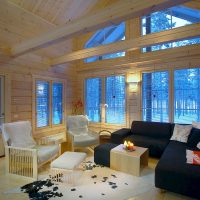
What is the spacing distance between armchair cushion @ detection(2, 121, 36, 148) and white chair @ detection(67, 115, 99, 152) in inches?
39.8

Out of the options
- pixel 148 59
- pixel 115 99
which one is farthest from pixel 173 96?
pixel 115 99

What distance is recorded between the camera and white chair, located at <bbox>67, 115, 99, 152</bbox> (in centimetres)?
414

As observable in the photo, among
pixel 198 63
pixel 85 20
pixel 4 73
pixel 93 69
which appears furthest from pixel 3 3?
pixel 198 63

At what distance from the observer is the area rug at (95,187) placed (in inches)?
95.2

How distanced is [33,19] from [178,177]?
4858mm

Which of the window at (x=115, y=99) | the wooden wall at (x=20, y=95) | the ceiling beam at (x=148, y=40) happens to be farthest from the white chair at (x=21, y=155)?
the window at (x=115, y=99)

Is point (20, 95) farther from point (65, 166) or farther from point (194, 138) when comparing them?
point (194, 138)

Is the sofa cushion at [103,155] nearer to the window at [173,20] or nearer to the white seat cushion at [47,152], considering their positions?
the white seat cushion at [47,152]

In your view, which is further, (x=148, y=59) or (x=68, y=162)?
(x=148, y=59)

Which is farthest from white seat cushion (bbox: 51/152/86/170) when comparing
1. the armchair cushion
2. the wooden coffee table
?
the armchair cushion

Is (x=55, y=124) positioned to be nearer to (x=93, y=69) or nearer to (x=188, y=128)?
(x=93, y=69)

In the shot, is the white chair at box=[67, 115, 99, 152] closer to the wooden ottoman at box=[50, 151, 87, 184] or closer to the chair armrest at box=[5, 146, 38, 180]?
the wooden ottoman at box=[50, 151, 87, 184]

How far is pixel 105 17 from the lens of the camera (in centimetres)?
244

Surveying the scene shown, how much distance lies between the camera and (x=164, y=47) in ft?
15.7
